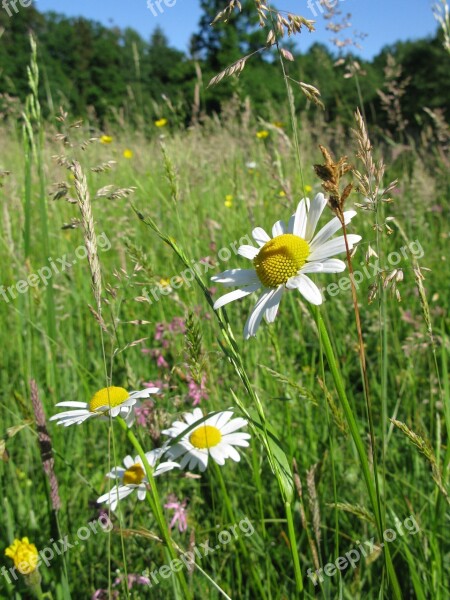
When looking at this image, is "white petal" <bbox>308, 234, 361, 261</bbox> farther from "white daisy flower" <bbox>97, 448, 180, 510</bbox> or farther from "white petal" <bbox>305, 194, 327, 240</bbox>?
"white daisy flower" <bbox>97, 448, 180, 510</bbox>

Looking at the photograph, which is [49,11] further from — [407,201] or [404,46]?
[407,201]

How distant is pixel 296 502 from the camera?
1365 millimetres

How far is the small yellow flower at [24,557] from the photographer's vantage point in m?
1.08

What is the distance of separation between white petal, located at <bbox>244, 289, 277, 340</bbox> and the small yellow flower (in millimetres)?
695

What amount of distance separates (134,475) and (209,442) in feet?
0.64

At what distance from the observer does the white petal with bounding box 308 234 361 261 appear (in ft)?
2.70

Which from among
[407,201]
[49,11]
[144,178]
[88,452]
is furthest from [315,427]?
[49,11]

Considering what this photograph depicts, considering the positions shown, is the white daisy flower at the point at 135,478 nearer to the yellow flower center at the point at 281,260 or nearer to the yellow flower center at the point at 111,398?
the yellow flower center at the point at 111,398

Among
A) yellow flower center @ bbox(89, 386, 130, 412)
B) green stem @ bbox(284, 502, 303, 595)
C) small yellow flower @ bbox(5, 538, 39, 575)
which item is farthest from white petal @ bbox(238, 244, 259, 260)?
small yellow flower @ bbox(5, 538, 39, 575)

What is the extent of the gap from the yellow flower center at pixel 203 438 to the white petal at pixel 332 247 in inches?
22.3

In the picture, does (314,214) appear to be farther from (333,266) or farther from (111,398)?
(111,398)

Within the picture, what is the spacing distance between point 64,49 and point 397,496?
31810 mm

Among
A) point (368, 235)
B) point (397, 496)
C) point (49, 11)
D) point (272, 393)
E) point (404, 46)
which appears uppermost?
point (49, 11)

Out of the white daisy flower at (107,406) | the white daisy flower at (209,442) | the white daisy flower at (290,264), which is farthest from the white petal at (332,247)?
the white daisy flower at (209,442)
